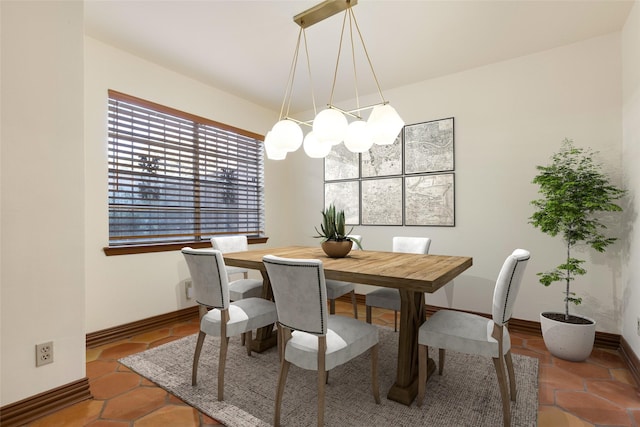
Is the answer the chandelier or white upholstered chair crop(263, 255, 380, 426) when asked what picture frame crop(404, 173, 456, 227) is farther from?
white upholstered chair crop(263, 255, 380, 426)

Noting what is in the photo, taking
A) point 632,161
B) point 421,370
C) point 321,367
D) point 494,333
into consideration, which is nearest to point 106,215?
point 321,367

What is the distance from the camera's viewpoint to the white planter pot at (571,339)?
2334 mm

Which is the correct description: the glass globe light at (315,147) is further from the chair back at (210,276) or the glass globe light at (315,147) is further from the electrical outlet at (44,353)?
the electrical outlet at (44,353)

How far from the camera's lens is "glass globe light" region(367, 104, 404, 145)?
207 centimetres

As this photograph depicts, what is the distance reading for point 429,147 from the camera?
3.52 metres

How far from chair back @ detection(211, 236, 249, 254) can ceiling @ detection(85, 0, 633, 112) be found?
1725 mm

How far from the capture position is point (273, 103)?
4.25m

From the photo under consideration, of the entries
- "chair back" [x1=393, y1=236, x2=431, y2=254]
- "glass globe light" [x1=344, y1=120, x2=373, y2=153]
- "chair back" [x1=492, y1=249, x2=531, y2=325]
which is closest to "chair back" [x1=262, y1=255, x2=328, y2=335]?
"chair back" [x1=492, y1=249, x2=531, y2=325]

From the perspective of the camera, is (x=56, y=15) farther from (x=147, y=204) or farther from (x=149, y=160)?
(x=147, y=204)

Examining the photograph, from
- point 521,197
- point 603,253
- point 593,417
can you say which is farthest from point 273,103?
point 593,417

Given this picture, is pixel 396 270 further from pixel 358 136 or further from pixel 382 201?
pixel 382 201

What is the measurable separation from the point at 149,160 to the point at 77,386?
1.99 metres

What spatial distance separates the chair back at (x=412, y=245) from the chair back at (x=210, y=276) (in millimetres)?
1815

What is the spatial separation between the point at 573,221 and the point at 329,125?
2.09m
